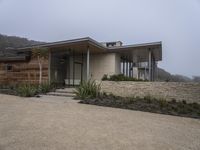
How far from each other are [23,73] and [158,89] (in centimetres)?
1059

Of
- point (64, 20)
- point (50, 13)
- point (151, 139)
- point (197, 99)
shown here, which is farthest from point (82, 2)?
point (151, 139)

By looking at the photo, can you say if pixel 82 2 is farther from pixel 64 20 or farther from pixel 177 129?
pixel 177 129

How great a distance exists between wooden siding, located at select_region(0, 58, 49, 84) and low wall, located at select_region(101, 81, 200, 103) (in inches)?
205

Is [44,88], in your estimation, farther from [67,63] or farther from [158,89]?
[158,89]

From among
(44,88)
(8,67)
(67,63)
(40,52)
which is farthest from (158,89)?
(8,67)

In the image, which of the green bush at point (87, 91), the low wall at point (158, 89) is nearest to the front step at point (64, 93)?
the green bush at point (87, 91)

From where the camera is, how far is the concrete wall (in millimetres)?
17156

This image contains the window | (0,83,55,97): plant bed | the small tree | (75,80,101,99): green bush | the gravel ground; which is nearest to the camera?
the gravel ground

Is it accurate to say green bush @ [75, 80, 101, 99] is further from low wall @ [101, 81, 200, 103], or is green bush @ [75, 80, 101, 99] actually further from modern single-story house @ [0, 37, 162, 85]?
modern single-story house @ [0, 37, 162, 85]

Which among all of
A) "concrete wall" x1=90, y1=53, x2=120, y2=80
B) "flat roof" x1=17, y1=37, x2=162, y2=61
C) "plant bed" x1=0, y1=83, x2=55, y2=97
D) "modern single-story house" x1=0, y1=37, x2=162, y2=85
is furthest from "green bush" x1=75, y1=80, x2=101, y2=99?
"concrete wall" x1=90, y1=53, x2=120, y2=80

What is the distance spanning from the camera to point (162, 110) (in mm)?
9422

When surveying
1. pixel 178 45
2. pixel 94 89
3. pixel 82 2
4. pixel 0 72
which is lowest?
pixel 94 89

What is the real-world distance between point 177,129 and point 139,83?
6.58 meters

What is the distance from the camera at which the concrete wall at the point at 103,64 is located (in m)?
17.2
